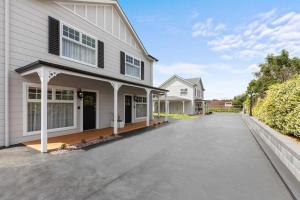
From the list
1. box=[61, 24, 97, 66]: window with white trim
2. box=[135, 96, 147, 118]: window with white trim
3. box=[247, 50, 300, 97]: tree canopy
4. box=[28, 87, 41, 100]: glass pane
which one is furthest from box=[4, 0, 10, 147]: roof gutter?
box=[247, 50, 300, 97]: tree canopy

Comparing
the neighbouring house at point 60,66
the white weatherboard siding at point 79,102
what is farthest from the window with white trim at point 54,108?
the white weatherboard siding at point 79,102

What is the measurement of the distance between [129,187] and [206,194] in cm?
143

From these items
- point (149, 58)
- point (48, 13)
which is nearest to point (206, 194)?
point (48, 13)

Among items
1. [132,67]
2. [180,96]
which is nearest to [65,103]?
[132,67]

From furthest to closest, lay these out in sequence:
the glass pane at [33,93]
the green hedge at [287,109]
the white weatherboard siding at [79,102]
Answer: the glass pane at [33,93] → the white weatherboard siding at [79,102] → the green hedge at [287,109]

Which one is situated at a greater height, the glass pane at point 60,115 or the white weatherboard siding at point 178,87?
the white weatherboard siding at point 178,87

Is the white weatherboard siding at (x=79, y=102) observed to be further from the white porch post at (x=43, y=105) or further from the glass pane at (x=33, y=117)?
the white porch post at (x=43, y=105)

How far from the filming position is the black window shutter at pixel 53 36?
6.93 m

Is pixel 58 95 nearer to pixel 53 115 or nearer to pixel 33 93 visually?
pixel 53 115

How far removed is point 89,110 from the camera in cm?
911

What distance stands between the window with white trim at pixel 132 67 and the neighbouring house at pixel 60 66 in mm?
80

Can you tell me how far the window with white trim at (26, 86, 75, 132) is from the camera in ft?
20.9

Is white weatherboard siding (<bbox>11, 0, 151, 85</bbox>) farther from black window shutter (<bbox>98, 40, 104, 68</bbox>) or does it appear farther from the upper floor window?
the upper floor window

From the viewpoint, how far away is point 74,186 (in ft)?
10.4
